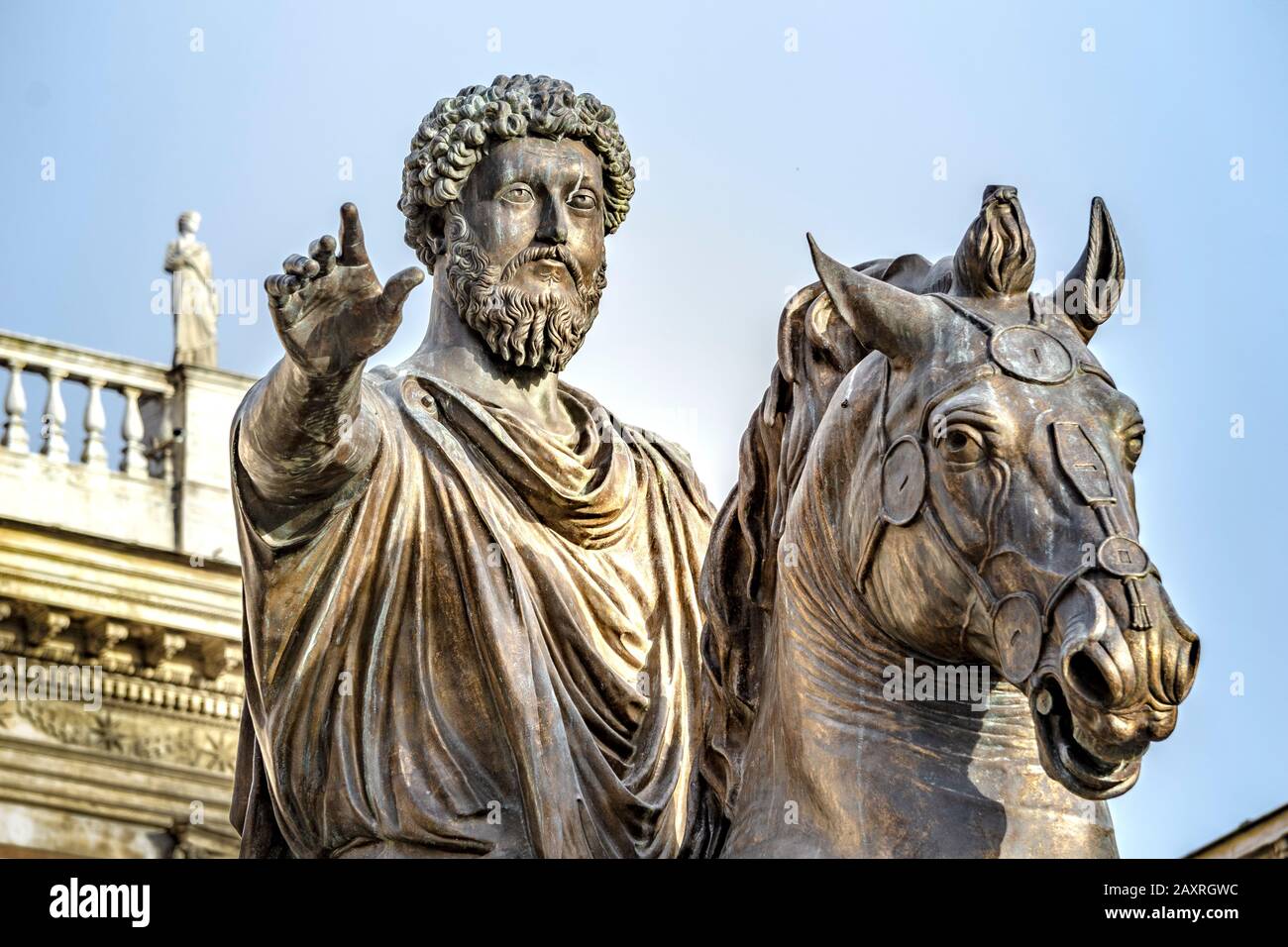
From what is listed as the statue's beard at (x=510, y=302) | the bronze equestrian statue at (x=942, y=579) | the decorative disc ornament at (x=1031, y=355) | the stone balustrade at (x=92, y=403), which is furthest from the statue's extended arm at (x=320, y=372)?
the stone balustrade at (x=92, y=403)

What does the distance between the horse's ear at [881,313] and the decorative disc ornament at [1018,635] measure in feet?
1.52

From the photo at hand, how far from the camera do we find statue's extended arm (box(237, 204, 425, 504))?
6.49 meters

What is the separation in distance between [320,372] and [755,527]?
0.90 metres

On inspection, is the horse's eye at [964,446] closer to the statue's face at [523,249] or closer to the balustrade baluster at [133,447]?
the statue's face at [523,249]

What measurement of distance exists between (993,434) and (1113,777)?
1.77ft

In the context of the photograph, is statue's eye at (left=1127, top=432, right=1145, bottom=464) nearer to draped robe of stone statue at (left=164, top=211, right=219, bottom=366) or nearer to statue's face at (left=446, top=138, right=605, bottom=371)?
statue's face at (left=446, top=138, right=605, bottom=371)

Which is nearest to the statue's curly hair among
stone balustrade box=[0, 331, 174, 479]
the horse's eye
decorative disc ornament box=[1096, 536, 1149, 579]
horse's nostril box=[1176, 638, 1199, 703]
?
the horse's eye

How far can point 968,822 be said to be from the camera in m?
5.83

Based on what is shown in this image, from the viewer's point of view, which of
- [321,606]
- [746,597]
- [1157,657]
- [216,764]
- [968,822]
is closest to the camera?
[1157,657]

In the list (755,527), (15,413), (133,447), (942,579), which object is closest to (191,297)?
(133,447)

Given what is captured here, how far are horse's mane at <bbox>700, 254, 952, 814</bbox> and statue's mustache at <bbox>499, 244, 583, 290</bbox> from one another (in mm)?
1491
